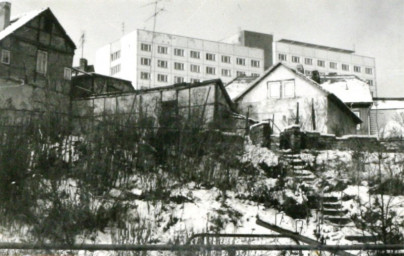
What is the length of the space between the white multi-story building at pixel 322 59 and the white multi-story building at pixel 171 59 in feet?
13.8

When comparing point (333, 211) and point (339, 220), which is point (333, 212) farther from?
point (339, 220)

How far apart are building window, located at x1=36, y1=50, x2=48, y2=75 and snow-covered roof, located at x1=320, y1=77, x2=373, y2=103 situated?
2278cm

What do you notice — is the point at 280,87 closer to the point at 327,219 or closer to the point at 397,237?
the point at 327,219

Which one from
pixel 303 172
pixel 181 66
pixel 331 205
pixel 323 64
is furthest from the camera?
pixel 323 64

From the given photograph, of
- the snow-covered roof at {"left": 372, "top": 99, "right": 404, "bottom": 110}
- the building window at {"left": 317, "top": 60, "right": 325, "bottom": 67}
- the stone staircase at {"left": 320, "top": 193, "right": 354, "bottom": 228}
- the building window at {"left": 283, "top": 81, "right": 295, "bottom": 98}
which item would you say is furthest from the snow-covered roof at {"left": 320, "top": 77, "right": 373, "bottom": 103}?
the building window at {"left": 317, "top": 60, "right": 325, "bottom": 67}

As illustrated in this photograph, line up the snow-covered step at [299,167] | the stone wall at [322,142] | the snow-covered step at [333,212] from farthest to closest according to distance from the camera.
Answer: the stone wall at [322,142], the snow-covered step at [299,167], the snow-covered step at [333,212]

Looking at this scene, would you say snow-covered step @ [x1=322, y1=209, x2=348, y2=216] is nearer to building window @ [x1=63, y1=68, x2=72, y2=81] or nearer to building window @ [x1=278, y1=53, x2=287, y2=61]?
building window @ [x1=63, y1=68, x2=72, y2=81]

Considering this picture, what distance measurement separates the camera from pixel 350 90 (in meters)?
42.4

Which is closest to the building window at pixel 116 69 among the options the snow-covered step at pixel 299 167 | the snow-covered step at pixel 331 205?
the snow-covered step at pixel 299 167

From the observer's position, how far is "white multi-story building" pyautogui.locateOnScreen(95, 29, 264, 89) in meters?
67.8

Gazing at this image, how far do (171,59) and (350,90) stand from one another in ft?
112

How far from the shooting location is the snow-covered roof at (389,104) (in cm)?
4577

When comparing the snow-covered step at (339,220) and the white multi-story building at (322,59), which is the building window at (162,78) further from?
the snow-covered step at (339,220)

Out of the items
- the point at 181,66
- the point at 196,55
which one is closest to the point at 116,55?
the point at 181,66
